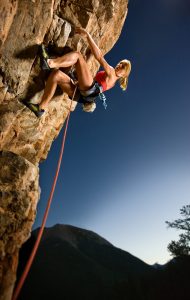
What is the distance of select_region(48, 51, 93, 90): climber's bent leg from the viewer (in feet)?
17.4

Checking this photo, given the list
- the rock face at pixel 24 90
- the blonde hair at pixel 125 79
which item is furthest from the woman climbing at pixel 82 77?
the rock face at pixel 24 90

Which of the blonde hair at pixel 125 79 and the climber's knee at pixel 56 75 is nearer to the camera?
the climber's knee at pixel 56 75

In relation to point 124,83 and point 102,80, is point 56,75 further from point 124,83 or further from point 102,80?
point 124,83

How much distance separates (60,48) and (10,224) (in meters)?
4.27

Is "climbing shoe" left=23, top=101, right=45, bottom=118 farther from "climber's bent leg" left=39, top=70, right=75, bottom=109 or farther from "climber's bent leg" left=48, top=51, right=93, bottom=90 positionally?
"climber's bent leg" left=48, top=51, right=93, bottom=90

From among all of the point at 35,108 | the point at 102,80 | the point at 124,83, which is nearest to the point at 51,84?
the point at 35,108

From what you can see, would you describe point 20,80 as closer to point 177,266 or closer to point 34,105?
point 34,105

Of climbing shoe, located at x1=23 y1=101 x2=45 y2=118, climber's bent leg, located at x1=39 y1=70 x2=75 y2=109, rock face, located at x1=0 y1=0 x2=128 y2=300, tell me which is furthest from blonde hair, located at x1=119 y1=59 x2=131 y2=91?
climbing shoe, located at x1=23 y1=101 x2=45 y2=118

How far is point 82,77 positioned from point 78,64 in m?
0.32

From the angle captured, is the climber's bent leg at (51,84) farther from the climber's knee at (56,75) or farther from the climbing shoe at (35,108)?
the climbing shoe at (35,108)

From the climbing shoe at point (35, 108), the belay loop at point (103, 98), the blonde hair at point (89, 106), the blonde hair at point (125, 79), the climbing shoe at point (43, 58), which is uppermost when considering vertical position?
the blonde hair at point (125, 79)

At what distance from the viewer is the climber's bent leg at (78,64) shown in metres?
5.32

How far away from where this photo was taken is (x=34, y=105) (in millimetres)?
5438

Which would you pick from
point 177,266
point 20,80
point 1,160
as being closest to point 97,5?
point 20,80
